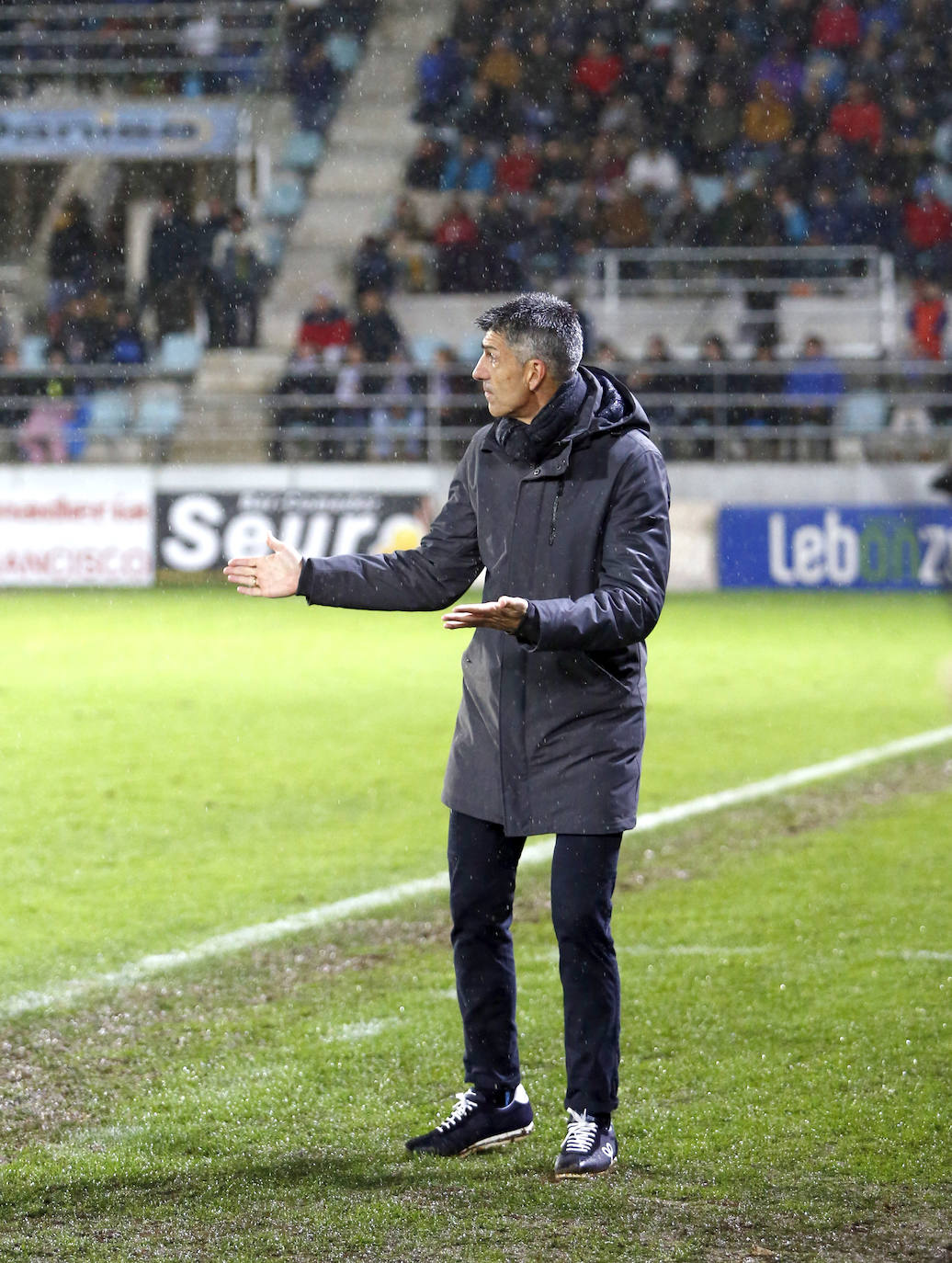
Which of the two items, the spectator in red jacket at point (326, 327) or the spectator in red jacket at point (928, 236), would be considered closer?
the spectator in red jacket at point (326, 327)

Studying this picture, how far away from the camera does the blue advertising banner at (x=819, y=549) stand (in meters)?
18.8

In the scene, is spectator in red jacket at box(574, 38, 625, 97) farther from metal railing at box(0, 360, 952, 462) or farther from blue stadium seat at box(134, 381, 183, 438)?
→ blue stadium seat at box(134, 381, 183, 438)

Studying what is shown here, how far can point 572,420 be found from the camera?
12.8 feet

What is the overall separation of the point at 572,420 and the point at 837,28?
74.8 feet

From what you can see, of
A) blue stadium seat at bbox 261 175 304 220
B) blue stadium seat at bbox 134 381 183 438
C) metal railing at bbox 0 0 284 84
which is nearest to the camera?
blue stadium seat at bbox 134 381 183 438

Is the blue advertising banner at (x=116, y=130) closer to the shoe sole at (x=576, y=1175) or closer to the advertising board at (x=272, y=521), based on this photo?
the advertising board at (x=272, y=521)

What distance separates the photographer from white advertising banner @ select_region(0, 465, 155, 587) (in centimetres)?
1873

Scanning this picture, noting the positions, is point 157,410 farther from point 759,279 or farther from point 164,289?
point 759,279

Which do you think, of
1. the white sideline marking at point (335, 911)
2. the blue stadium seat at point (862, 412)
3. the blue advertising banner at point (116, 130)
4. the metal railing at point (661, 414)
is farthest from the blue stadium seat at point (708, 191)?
the white sideline marking at point (335, 911)

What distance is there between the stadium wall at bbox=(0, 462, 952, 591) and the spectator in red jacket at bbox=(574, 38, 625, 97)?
826 centimetres

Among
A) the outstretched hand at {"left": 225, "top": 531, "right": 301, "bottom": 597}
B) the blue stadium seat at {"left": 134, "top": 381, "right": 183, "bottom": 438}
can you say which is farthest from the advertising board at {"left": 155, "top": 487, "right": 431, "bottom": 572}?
the outstretched hand at {"left": 225, "top": 531, "right": 301, "bottom": 597}

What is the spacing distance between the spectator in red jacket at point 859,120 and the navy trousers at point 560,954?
69.2 feet

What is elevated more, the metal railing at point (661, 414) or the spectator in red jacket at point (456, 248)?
the spectator in red jacket at point (456, 248)

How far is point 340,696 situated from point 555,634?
8077 millimetres
